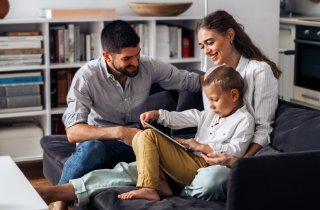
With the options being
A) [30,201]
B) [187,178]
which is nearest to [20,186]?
[30,201]

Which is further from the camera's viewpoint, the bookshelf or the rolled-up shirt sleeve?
the bookshelf

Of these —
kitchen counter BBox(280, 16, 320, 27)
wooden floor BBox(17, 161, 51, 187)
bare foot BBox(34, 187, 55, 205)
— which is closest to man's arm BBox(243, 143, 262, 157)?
bare foot BBox(34, 187, 55, 205)

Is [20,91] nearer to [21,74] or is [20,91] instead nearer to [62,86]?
[21,74]

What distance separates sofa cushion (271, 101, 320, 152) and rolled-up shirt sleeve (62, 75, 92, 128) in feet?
2.95

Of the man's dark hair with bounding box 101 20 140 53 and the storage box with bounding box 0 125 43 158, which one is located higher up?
the man's dark hair with bounding box 101 20 140 53

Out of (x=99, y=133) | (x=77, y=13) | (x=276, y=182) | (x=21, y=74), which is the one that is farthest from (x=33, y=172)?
(x=276, y=182)

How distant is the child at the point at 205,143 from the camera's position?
2.70 m

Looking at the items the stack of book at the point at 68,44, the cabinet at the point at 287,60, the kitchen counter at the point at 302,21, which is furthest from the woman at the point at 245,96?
the cabinet at the point at 287,60

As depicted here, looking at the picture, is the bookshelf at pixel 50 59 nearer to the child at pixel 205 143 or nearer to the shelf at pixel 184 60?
the shelf at pixel 184 60

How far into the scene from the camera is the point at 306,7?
632 centimetres

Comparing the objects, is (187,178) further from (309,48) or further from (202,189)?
(309,48)

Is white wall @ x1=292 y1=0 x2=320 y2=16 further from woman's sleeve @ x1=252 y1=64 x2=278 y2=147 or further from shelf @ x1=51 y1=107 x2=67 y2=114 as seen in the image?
woman's sleeve @ x1=252 y1=64 x2=278 y2=147

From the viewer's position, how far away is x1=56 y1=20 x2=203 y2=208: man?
296 cm

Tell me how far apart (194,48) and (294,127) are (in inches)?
84.7
